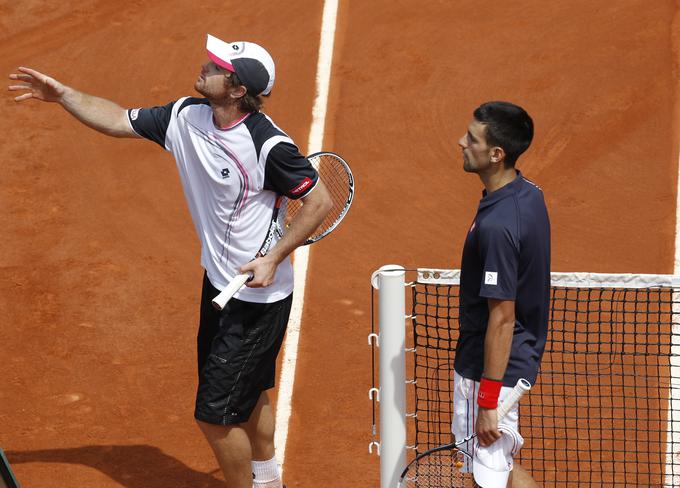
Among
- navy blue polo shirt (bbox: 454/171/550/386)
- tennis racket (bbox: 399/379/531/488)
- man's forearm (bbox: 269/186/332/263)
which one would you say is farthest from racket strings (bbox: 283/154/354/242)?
navy blue polo shirt (bbox: 454/171/550/386)

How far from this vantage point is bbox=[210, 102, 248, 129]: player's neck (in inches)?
238

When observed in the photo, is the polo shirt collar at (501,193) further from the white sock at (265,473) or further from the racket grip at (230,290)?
the white sock at (265,473)

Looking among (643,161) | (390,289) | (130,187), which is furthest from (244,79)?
(643,161)

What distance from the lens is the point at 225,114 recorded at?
19.9ft

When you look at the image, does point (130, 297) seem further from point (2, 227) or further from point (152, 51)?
point (152, 51)

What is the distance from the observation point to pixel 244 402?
6.27 metres

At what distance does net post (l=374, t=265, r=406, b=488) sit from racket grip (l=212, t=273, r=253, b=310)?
0.69m

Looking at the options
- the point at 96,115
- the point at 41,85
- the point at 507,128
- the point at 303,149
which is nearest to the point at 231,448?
the point at 96,115

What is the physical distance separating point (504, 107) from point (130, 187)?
580 cm

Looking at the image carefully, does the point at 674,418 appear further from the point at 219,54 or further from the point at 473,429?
the point at 219,54

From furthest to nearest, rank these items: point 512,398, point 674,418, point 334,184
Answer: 1. point 334,184
2. point 674,418
3. point 512,398

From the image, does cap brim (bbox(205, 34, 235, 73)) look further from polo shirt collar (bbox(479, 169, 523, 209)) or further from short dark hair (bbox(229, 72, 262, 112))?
polo shirt collar (bbox(479, 169, 523, 209))

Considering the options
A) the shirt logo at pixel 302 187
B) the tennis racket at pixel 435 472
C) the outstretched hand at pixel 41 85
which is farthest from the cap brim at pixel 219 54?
the tennis racket at pixel 435 472

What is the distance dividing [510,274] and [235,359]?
5.87 feet
